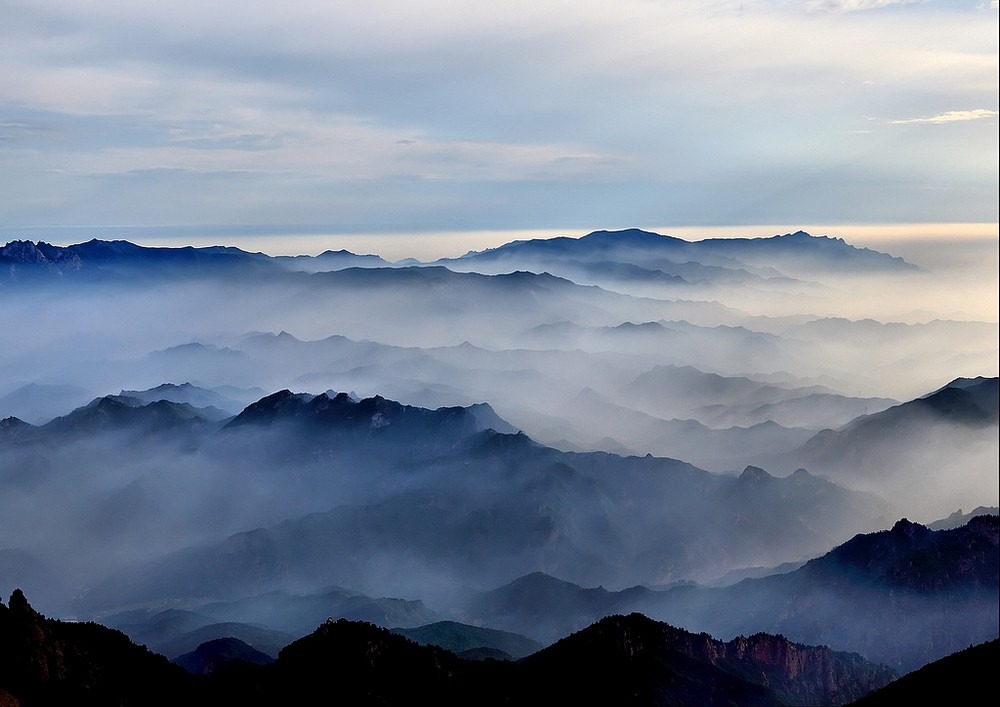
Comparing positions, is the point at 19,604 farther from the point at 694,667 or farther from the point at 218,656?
the point at 694,667

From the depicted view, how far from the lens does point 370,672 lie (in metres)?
116

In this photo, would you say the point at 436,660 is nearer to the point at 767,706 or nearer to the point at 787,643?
the point at 767,706

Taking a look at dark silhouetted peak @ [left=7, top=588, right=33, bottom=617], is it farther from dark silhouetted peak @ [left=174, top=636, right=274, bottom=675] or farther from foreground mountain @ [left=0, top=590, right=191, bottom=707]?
dark silhouetted peak @ [left=174, top=636, right=274, bottom=675]

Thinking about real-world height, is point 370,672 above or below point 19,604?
below

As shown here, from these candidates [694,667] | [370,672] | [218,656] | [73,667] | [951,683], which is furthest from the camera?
[218,656]

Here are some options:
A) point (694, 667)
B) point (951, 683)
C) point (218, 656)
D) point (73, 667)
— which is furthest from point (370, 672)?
point (218, 656)

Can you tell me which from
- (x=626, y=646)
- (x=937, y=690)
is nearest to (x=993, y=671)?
(x=937, y=690)

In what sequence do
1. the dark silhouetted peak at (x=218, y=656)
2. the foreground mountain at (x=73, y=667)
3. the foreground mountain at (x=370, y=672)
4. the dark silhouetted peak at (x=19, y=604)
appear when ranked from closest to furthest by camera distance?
1. the foreground mountain at (x=73, y=667)
2. the dark silhouetted peak at (x=19, y=604)
3. the foreground mountain at (x=370, y=672)
4. the dark silhouetted peak at (x=218, y=656)

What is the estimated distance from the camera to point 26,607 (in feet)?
338

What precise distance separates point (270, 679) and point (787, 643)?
319 feet

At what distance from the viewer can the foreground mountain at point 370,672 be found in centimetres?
10106

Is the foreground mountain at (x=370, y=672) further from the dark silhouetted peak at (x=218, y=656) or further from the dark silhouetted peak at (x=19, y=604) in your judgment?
the dark silhouetted peak at (x=218, y=656)

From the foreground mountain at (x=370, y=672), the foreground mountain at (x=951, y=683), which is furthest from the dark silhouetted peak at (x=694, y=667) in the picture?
the foreground mountain at (x=951, y=683)

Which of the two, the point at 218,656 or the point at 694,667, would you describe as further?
the point at 218,656
